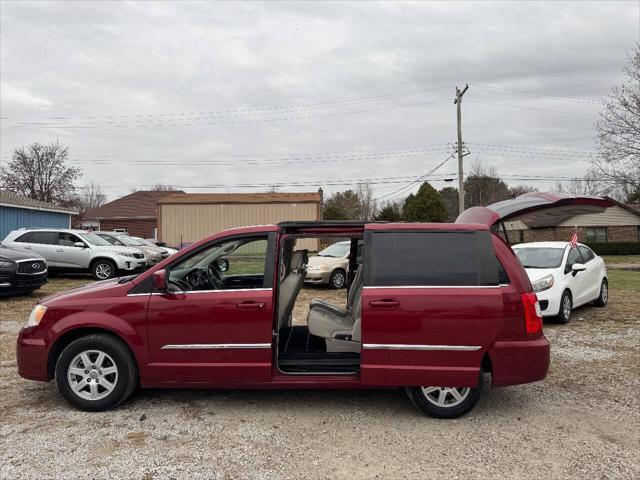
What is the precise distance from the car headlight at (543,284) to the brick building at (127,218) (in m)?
40.0

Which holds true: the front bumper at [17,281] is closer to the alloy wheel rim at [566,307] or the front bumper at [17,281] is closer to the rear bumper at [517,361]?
the rear bumper at [517,361]

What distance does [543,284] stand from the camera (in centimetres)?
867

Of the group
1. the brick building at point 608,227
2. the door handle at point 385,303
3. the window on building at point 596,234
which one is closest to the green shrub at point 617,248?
the brick building at point 608,227

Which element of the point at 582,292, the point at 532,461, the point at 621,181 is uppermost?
the point at 621,181

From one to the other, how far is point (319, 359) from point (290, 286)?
91 cm

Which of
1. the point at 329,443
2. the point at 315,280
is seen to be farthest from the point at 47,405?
the point at 315,280

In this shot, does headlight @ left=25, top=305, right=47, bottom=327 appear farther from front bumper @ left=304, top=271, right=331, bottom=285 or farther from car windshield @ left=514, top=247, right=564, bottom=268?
front bumper @ left=304, top=271, right=331, bottom=285

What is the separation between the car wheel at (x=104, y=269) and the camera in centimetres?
1502

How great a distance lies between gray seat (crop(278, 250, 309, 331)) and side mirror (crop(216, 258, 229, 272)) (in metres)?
0.61

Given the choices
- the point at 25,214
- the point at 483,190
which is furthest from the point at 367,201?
the point at 25,214

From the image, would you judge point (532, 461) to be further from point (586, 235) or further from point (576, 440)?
point (586, 235)

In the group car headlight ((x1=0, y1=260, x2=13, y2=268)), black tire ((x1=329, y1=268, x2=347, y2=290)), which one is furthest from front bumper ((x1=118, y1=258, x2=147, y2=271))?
black tire ((x1=329, y1=268, x2=347, y2=290))

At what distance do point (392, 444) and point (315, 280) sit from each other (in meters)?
9.62

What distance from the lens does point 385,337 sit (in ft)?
13.9
